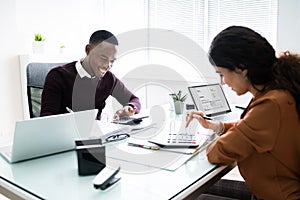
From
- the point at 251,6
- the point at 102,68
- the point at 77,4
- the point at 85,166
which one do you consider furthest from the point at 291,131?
the point at 77,4

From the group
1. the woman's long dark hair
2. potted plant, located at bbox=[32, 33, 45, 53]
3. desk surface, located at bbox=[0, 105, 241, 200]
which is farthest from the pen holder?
potted plant, located at bbox=[32, 33, 45, 53]

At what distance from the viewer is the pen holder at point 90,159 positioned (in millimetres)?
1072

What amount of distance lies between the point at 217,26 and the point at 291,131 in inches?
92.2

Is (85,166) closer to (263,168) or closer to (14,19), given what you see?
(263,168)

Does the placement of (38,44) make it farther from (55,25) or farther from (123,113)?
(123,113)

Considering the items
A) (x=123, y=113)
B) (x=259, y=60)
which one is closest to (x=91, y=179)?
(x=259, y=60)

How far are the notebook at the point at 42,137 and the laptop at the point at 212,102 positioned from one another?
0.81 m

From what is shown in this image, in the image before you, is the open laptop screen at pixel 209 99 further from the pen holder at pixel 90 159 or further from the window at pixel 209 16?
the window at pixel 209 16

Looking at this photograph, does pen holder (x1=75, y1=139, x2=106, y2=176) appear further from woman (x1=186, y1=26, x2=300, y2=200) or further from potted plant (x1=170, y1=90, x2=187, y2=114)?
potted plant (x1=170, y1=90, x2=187, y2=114)

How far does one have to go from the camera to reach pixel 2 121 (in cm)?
313

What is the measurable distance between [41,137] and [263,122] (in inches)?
31.5

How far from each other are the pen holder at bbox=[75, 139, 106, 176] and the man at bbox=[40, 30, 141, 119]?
0.77m

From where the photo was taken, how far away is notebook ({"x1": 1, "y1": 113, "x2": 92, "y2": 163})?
115 cm

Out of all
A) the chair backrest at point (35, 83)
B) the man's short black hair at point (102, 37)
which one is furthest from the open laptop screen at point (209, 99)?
the chair backrest at point (35, 83)
